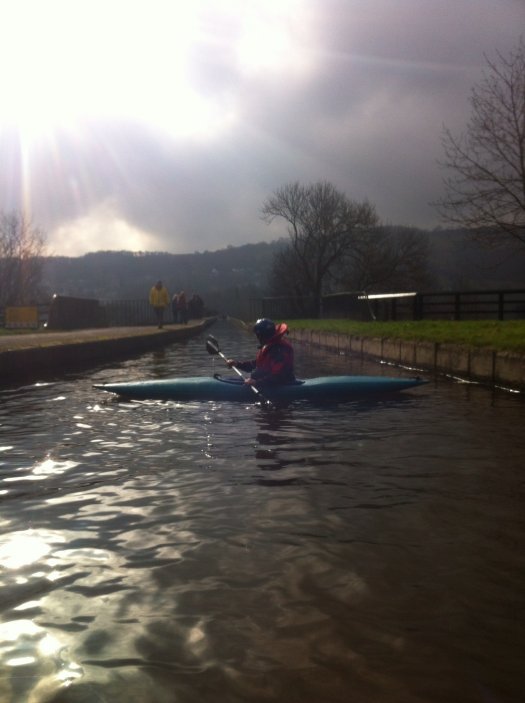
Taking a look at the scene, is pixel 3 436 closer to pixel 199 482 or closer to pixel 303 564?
pixel 199 482

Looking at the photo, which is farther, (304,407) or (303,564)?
(304,407)

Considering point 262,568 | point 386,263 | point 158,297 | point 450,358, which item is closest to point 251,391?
point 450,358

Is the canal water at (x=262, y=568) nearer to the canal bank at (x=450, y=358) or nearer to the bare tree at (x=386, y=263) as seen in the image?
the canal bank at (x=450, y=358)

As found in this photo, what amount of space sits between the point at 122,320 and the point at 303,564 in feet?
141

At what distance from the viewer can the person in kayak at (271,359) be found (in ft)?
31.1

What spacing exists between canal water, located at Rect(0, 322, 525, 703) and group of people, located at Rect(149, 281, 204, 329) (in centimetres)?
2041

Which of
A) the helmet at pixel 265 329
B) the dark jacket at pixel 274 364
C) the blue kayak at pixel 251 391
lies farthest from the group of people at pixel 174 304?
the helmet at pixel 265 329

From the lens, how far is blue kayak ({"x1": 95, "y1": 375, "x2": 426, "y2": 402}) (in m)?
9.56

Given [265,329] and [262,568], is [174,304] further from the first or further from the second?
[262,568]

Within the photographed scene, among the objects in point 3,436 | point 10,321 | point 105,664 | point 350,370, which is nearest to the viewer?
point 105,664

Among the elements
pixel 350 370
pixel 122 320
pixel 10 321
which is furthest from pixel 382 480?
pixel 122 320

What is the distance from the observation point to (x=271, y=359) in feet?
31.9

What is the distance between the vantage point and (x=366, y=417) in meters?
8.38

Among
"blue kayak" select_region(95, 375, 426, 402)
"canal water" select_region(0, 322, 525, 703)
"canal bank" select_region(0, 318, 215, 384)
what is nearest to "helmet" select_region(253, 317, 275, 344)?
"blue kayak" select_region(95, 375, 426, 402)
